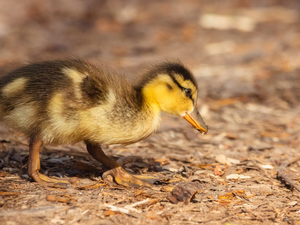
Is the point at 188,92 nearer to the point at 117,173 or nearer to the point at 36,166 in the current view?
the point at 117,173

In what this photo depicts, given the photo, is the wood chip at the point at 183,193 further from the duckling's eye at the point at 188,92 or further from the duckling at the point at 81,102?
the duckling's eye at the point at 188,92

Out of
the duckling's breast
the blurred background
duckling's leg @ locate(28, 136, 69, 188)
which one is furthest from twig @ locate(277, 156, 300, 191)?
the blurred background

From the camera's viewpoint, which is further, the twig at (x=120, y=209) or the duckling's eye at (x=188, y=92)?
the duckling's eye at (x=188, y=92)

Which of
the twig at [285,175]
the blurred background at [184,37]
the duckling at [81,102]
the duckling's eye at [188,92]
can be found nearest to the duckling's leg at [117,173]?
the duckling at [81,102]

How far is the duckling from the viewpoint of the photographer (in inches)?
126

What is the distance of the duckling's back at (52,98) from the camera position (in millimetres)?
3182

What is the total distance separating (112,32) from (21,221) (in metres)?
6.99

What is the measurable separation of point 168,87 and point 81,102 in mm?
743

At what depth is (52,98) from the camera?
318cm

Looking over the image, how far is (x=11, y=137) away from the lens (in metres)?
4.43

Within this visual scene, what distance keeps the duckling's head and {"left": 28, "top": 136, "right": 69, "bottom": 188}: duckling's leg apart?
893mm

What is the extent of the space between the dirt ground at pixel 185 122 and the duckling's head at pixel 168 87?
1.88 feet

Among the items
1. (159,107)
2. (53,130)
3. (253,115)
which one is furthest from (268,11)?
(53,130)

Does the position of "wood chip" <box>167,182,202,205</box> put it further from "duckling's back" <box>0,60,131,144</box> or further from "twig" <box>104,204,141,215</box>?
"duckling's back" <box>0,60,131,144</box>
